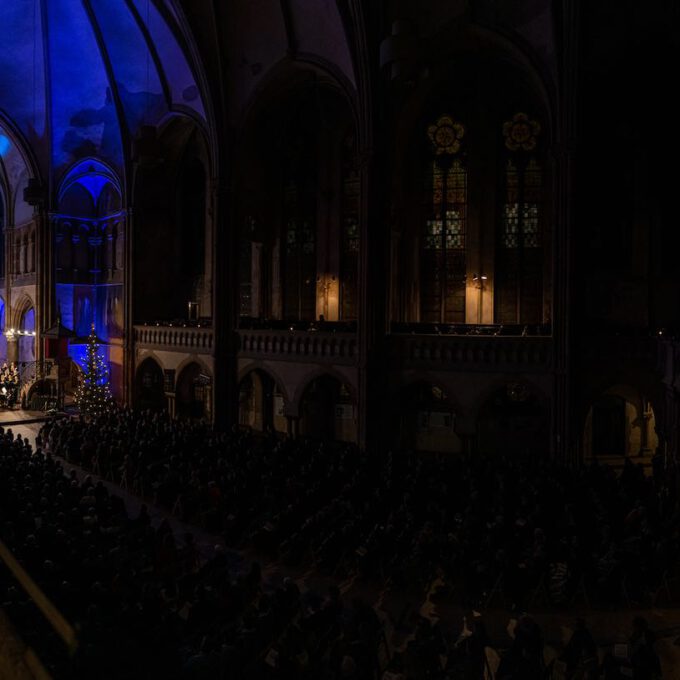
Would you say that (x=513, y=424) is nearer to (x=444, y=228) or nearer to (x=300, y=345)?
(x=444, y=228)

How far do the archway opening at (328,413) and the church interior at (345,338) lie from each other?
0.14 meters

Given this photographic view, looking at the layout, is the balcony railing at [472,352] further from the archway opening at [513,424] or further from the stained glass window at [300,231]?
the stained glass window at [300,231]

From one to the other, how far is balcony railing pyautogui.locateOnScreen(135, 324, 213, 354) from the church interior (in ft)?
0.60

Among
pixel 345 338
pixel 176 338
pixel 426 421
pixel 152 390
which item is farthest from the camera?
pixel 152 390

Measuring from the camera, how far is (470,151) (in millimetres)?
25703

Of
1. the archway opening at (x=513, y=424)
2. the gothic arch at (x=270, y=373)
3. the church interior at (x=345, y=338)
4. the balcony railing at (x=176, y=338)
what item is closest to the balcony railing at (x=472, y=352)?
the church interior at (x=345, y=338)

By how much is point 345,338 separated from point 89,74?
67.1ft

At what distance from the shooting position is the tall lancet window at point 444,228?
26.1m

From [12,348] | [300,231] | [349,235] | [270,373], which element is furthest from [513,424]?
[12,348]

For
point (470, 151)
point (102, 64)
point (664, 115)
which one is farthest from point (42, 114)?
point (664, 115)

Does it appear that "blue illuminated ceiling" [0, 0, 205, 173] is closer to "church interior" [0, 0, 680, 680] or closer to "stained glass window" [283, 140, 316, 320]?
"church interior" [0, 0, 680, 680]

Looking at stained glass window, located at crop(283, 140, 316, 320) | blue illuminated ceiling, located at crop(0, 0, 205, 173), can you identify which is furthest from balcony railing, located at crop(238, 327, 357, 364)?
blue illuminated ceiling, located at crop(0, 0, 205, 173)

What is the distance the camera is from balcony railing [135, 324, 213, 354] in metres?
27.5

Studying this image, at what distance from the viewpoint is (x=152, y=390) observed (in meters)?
32.7
